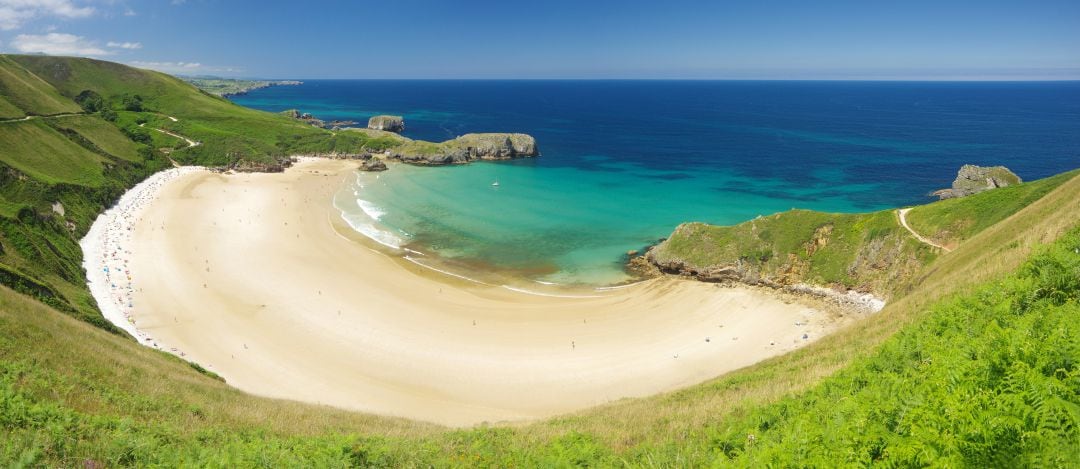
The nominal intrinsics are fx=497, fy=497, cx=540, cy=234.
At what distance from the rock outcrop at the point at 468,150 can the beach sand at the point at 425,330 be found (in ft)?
185

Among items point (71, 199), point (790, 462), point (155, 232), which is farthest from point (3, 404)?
point (71, 199)

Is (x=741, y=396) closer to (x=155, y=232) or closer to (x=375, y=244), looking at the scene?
(x=375, y=244)

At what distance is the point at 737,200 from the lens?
75812 millimetres

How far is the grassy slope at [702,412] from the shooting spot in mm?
7676

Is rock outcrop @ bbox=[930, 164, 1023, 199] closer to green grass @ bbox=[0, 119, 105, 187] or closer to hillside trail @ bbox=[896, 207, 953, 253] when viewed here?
hillside trail @ bbox=[896, 207, 953, 253]

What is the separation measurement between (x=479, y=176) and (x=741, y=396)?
273 feet

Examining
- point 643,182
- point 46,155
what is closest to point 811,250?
point 643,182

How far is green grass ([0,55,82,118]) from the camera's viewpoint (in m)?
77.4

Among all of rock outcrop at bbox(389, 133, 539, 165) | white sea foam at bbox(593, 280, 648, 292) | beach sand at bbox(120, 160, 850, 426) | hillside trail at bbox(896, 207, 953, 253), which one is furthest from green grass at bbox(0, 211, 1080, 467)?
rock outcrop at bbox(389, 133, 539, 165)

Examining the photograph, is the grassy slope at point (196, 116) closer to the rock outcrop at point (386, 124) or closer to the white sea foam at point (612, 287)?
the rock outcrop at point (386, 124)

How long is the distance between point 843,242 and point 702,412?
34785 millimetres

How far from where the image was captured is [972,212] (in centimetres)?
3816

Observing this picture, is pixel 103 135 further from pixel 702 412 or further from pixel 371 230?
pixel 702 412

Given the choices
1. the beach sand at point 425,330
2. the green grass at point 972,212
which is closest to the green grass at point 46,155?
the beach sand at point 425,330
